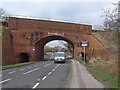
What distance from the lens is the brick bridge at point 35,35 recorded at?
65.1 metres

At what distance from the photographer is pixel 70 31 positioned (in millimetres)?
70688

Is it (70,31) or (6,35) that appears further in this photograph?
(70,31)

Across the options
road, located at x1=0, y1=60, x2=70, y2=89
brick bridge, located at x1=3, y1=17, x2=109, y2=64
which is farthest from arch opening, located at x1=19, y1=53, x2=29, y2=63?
road, located at x1=0, y1=60, x2=70, y2=89

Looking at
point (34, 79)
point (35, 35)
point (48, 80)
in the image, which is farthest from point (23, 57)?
point (48, 80)

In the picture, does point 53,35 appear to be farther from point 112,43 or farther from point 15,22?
point 112,43

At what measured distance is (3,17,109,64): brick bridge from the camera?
65062 millimetres

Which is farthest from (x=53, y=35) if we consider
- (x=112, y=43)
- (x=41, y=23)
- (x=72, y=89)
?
(x=72, y=89)

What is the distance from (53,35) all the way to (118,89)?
56076 mm

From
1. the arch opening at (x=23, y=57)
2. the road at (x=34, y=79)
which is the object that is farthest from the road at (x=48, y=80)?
the arch opening at (x=23, y=57)

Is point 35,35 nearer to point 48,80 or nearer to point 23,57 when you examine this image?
point 23,57

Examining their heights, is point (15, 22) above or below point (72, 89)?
above

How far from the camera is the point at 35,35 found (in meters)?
66.9

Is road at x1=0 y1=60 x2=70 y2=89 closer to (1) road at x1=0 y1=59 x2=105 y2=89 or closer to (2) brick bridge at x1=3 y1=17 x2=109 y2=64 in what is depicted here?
(1) road at x1=0 y1=59 x2=105 y2=89

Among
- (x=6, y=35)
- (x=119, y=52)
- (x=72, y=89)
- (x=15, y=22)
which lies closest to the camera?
(x=72, y=89)
